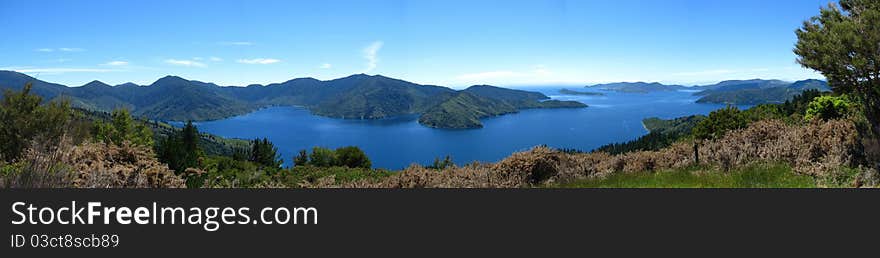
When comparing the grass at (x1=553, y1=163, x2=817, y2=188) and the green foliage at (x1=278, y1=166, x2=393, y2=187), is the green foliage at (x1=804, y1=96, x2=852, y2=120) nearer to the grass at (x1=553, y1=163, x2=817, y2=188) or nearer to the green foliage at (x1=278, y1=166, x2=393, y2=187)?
the grass at (x1=553, y1=163, x2=817, y2=188)

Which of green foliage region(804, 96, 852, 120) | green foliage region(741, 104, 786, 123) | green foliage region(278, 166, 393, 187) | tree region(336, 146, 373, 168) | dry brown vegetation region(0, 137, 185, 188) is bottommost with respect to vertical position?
tree region(336, 146, 373, 168)

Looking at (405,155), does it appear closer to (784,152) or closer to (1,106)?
(1,106)

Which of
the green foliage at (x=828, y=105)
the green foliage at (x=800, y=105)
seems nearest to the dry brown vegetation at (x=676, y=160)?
the green foliage at (x=828, y=105)

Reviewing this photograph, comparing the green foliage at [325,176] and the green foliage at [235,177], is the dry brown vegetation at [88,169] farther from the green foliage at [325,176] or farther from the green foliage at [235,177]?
the green foliage at [325,176]

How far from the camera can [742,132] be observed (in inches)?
432

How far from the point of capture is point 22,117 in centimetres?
1967

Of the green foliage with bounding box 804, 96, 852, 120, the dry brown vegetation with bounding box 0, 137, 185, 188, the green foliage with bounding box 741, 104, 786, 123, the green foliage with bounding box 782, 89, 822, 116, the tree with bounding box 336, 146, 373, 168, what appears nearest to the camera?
the dry brown vegetation with bounding box 0, 137, 185, 188

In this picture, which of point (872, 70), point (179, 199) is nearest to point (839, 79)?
point (872, 70)

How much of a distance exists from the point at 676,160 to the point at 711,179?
2.37 meters

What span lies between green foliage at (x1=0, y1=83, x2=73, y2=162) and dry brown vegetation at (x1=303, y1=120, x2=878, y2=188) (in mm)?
12931

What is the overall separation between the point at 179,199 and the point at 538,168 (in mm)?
7284

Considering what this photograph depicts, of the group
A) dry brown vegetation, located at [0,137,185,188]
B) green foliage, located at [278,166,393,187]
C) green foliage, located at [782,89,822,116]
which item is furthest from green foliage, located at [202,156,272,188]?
green foliage, located at [782,89,822,116]

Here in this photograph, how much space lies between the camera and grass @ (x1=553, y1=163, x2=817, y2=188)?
756 cm

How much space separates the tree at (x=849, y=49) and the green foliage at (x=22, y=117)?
21166 millimetres
